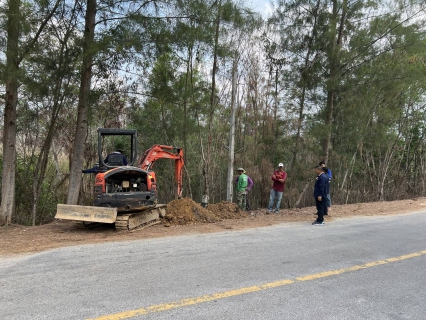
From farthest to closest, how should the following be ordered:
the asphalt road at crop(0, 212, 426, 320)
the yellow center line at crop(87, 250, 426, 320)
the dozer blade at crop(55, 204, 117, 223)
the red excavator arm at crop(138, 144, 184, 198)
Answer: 1. the red excavator arm at crop(138, 144, 184, 198)
2. the dozer blade at crop(55, 204, 117, 223)
3. the asphalt road at crop(0, 212, 426, 320)
4. the yellow center line at crop(87, 250, 426, 320)

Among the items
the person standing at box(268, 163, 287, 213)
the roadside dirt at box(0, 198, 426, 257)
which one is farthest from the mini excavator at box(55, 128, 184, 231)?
the person standing at box(268, 163, 287, 213)

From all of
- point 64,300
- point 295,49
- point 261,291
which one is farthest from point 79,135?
point 295,49

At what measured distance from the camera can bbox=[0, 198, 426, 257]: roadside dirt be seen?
22.0ft

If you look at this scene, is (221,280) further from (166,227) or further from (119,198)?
(166,227)

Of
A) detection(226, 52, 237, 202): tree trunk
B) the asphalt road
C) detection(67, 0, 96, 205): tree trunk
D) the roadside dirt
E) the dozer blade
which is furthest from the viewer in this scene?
detection(226, 52, 237, 202): tree trunk

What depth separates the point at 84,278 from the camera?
4.50m

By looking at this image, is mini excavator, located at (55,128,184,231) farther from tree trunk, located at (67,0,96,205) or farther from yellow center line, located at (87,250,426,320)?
Answer: yellow center line, located at (87,250,426,320)

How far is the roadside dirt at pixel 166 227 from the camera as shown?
265 inches

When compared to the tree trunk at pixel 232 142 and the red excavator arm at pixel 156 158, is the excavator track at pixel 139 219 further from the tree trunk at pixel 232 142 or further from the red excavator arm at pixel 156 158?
the tree trunk at pixel 232 142

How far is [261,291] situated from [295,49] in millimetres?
12810

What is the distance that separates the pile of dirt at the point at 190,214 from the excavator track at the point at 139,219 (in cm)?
27

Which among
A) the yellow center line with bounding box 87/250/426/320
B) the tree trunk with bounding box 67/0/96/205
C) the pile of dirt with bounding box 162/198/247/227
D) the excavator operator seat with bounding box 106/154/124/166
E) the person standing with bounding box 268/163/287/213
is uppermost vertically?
the tree trunk with bounding box 67/0/96/205

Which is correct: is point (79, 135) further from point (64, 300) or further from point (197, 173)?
point (197, 173)

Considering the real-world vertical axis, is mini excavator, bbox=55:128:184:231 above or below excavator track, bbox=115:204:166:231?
above
